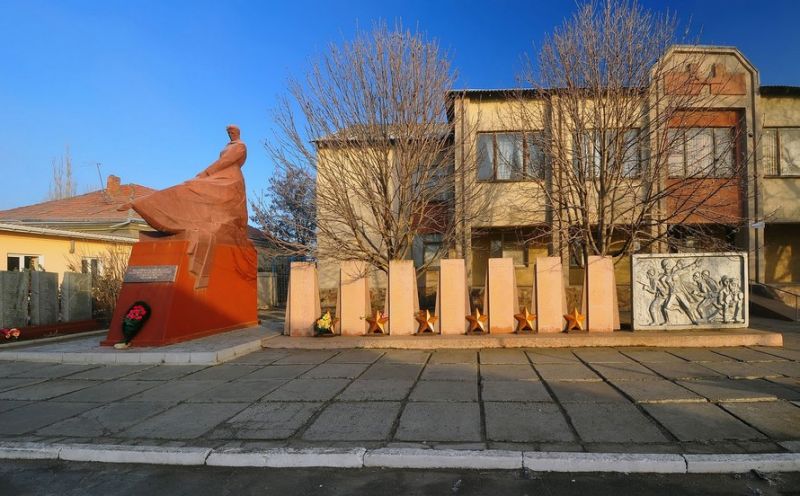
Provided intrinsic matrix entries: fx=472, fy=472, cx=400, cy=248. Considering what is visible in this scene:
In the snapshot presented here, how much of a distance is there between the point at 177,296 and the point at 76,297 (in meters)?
5.60

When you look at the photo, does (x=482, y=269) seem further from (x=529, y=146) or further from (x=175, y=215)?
(x=175, y=215)

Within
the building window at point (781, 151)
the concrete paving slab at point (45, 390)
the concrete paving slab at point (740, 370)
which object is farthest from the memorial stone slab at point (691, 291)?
the concrete paving slab at point (45, 390)

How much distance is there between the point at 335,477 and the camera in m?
4.19

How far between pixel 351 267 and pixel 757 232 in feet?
48.5

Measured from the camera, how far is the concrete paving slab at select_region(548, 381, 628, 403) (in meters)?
5.95

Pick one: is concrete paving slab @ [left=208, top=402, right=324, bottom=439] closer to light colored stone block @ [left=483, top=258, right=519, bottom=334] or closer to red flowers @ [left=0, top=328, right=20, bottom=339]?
light colored stone block @ [left=483, top=258, right=519, bottom=334]

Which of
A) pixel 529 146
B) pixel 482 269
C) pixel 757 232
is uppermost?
pixel 529 146

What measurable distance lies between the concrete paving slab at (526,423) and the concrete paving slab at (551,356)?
8.94ft

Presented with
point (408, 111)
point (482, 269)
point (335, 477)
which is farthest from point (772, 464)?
point (482, 269)

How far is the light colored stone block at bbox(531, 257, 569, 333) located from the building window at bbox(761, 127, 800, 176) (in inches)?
479

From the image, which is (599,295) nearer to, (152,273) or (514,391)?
(514,391)

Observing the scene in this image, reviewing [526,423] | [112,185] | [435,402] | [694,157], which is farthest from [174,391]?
[112,185]

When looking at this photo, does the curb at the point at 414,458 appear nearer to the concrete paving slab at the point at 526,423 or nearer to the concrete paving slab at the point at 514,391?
the concrete paving slab at the point at 526,423

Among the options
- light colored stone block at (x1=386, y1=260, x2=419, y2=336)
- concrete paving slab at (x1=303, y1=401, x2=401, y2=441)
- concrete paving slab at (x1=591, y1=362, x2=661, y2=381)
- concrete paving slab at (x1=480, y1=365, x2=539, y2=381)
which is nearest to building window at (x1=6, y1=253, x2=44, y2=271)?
light colored stone block at (x1=386, y1=260, x2=419, y2=336)
